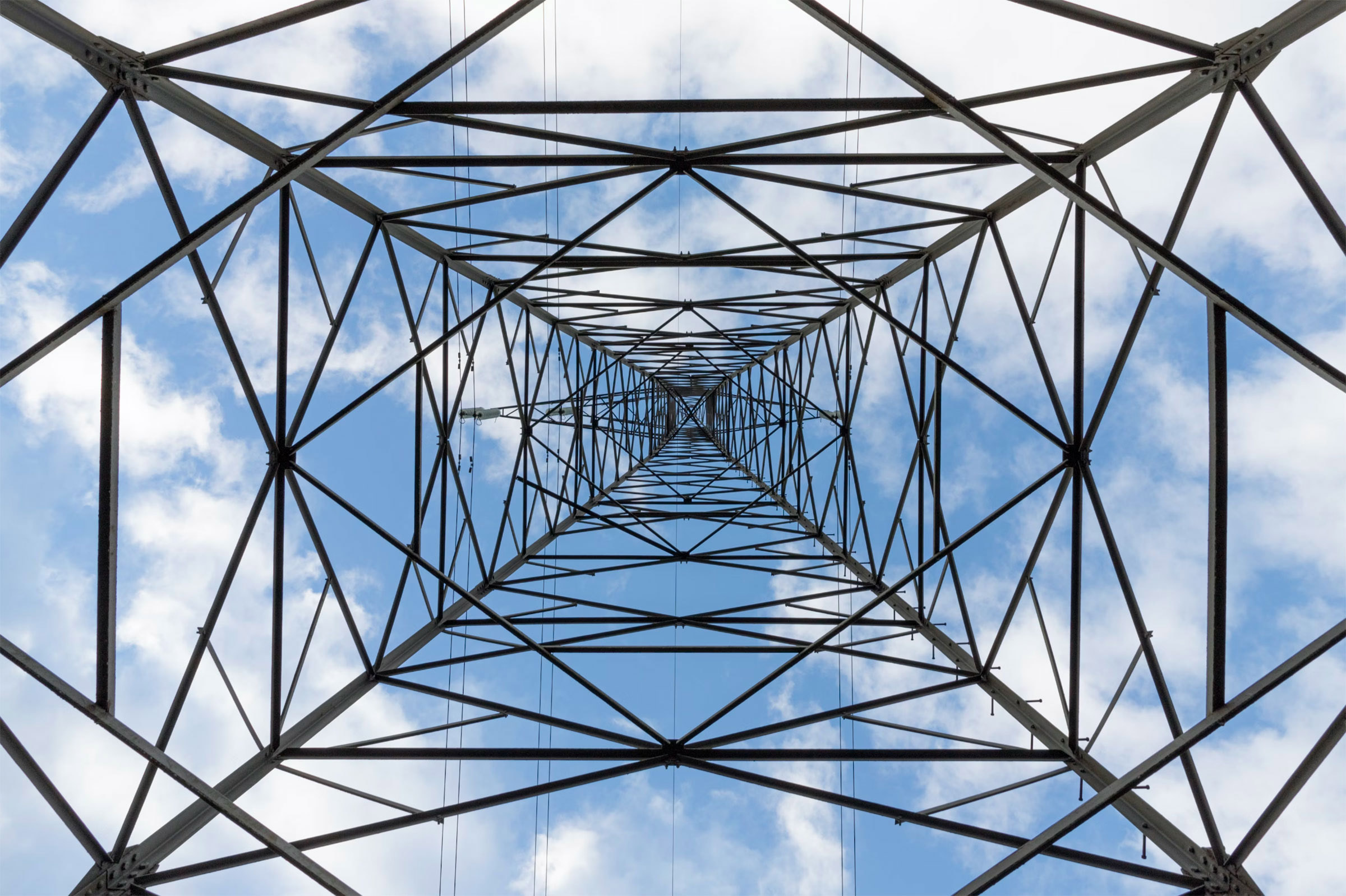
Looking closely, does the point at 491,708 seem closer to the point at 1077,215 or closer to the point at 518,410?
the point at 518,410

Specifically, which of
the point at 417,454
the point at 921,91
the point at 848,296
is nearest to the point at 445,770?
the point at 417,454

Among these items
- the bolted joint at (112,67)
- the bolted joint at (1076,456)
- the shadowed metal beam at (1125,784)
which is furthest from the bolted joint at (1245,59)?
the bolted joint at (112,67)

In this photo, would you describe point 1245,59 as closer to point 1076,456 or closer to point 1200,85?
point 1200,85

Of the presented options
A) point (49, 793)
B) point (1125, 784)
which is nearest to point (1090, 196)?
point (1125, 784)

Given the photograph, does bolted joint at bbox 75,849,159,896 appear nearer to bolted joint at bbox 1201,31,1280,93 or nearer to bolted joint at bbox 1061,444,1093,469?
bolted joint at bbox 1061,444,1093,469

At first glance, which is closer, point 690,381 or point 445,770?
point 445,770

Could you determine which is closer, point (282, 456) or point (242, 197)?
point (242, 197)

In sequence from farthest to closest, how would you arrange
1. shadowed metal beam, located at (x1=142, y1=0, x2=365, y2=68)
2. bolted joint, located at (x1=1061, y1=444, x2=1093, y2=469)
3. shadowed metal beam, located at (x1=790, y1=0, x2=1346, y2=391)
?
bolted joint, located at (x1=1061, y1=444, x2=1093, y2=469) → shadowed metal beam, located at (x1=142, y1=0, x2=365, y2=68) → shadowed metal beam, located at (x1=790, y1=0, x2=1346, y2=391)

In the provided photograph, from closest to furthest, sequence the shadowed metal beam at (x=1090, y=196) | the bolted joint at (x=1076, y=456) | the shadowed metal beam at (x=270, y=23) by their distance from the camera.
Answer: the shadowed metal beam at (x=1090, y=196), the shadowed metal beam at (x=270, y=23), the bolted joint at (x=1076, y=456)

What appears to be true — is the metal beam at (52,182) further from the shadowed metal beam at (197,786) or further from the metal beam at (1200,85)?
the metal beam at (1200,85)

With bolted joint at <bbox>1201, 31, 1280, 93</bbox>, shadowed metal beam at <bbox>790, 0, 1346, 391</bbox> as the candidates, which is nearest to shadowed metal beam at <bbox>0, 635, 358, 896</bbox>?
shadowed metal beam at <bbox>790, 0, 1346, 391</bbox>

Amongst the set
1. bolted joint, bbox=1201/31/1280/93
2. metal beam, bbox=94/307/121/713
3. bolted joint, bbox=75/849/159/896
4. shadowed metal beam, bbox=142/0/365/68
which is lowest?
bolted joint, bbox=75/849/159/896
